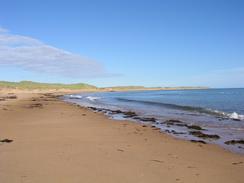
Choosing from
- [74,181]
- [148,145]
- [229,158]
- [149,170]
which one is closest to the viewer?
[74,181]

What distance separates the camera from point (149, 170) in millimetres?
6430

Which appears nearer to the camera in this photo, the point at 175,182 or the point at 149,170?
the point at 175,182

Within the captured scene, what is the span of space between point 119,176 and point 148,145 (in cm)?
397

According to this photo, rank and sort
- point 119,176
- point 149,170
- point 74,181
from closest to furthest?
point 74,181
point 119,176
point 149,170

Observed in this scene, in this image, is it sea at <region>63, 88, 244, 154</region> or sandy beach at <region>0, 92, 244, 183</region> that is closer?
sandy beach at <region>0, 92, 244, 183</region>

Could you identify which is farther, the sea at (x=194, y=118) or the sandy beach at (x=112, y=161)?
the sea at (x=194, y=118)

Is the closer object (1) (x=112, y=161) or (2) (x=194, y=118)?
(1) (x=112, y=161)

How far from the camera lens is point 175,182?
571 cm

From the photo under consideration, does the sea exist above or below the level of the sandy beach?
below

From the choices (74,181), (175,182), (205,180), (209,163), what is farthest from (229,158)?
(74,181)

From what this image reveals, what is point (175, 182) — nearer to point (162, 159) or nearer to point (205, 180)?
point (205, 180)

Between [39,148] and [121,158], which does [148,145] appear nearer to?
[121,158]

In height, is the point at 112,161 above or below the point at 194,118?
above

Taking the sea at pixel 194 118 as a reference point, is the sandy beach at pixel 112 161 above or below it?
above
